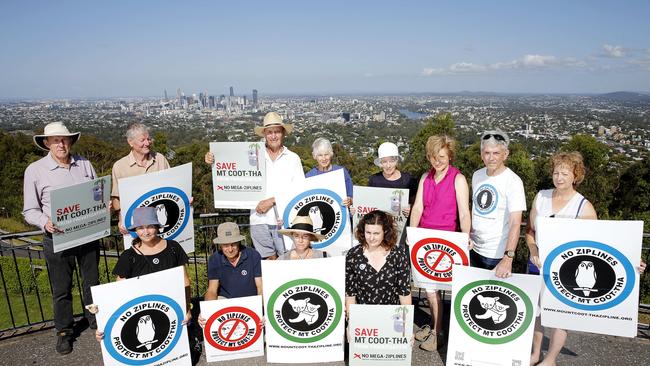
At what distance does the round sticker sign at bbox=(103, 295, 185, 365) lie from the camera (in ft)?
13.2

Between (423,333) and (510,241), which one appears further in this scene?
(423,333)

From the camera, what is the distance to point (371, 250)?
4.30 m

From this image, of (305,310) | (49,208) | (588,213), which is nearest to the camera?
(588,213)

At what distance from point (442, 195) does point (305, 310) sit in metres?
1.97

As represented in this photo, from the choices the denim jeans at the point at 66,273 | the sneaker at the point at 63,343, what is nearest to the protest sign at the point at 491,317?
the denim jeans at the point at 66,273

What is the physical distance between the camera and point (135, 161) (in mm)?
5109

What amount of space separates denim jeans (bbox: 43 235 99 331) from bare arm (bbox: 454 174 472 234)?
4.45 m

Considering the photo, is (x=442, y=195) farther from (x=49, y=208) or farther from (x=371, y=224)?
(x=49, y=208)

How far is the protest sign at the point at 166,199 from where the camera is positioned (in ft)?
15.8

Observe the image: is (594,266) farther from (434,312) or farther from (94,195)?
(94,195)

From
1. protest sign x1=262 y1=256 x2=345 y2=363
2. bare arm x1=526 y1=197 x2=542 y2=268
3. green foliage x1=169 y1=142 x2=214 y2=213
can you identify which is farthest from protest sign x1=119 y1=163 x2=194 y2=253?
green foliage x1=169 y1=142 x2=214 y2=213

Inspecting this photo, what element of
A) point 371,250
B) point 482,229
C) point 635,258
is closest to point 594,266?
point 635,258

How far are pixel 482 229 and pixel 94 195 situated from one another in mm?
4470

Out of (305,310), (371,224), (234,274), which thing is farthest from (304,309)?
(371,224)
